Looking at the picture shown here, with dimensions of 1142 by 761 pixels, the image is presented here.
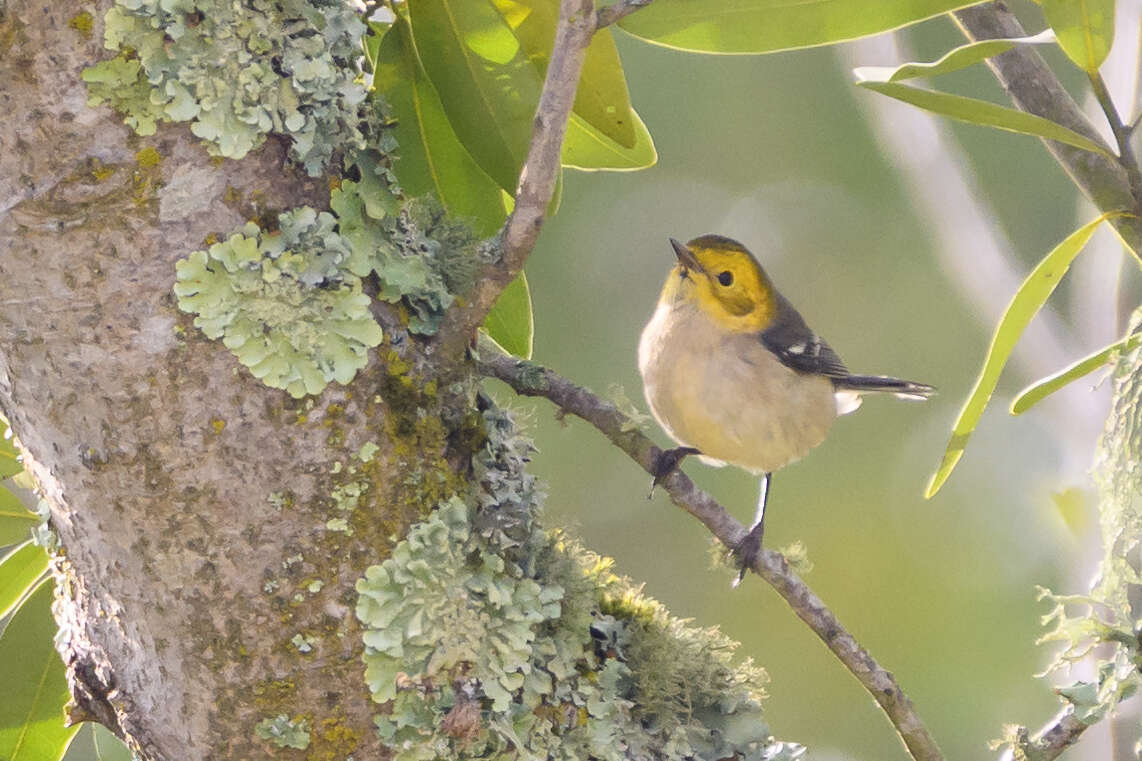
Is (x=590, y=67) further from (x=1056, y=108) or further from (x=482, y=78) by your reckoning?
(x=1056, y=108)

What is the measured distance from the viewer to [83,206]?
1.50 meters

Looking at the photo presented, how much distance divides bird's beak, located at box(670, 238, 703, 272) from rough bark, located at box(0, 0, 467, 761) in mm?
1595

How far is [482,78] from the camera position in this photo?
1915 millimetres

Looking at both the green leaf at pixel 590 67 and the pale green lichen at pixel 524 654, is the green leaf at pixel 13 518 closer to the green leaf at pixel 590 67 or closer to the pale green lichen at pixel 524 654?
the pale green lichen at pixel 524 654

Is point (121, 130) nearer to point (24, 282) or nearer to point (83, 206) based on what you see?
point (83, 206)

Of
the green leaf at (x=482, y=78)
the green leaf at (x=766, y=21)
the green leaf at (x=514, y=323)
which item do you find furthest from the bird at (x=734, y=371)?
the green leaf at (x=766, y=21)

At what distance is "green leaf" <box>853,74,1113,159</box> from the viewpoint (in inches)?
64.0

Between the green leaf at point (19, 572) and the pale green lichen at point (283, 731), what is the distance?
83 centimetres

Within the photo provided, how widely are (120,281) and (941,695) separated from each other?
6.10m

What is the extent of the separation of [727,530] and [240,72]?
3.15 feet

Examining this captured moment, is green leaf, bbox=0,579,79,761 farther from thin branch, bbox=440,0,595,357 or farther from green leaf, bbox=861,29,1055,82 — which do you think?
green leaf, bbox=861,29,1055,82

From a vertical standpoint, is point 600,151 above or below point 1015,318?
above

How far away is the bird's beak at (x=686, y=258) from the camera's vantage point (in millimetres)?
3060

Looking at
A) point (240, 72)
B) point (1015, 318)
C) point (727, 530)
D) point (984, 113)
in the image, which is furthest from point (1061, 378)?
point (240, 72)
